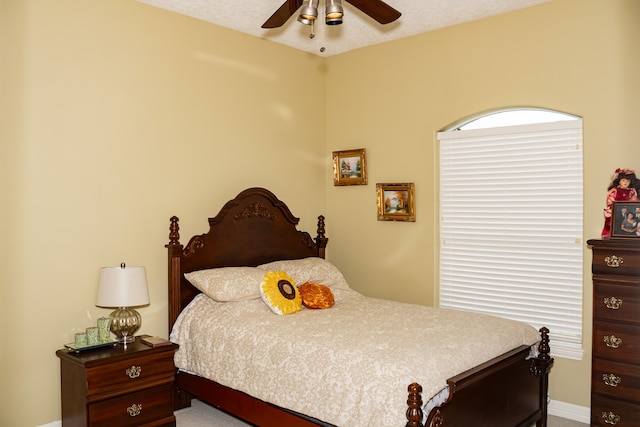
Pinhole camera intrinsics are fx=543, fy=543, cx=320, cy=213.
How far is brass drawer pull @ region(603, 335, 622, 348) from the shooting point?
3.24 m

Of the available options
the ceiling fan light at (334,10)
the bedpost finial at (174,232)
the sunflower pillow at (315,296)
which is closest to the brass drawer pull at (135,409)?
the bedpost finial at (174,232)

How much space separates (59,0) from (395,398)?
324 cm

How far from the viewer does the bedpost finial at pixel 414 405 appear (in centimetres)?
244

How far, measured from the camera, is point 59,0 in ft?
11.7

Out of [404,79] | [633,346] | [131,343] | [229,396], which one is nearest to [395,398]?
[229,396]

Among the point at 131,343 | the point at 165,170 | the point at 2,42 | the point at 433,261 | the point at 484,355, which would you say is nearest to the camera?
the point at 484,355

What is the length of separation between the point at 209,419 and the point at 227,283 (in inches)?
38.1

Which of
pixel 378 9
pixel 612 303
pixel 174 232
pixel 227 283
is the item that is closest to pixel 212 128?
pixel 174 232

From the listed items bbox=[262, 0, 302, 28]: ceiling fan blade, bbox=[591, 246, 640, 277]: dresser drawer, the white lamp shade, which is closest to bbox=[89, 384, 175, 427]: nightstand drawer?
the white lamp shade

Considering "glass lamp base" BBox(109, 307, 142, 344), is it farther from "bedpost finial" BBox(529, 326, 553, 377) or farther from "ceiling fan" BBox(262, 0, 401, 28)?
"bedpost finial" BBox(529, 326, 553, 377)

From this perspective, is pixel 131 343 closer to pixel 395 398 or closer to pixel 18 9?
pixel 395 398

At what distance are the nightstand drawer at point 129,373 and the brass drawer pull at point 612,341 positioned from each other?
2703 millimetres

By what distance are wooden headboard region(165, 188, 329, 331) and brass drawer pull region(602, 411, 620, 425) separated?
2.70 meters

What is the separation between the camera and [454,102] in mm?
4516
